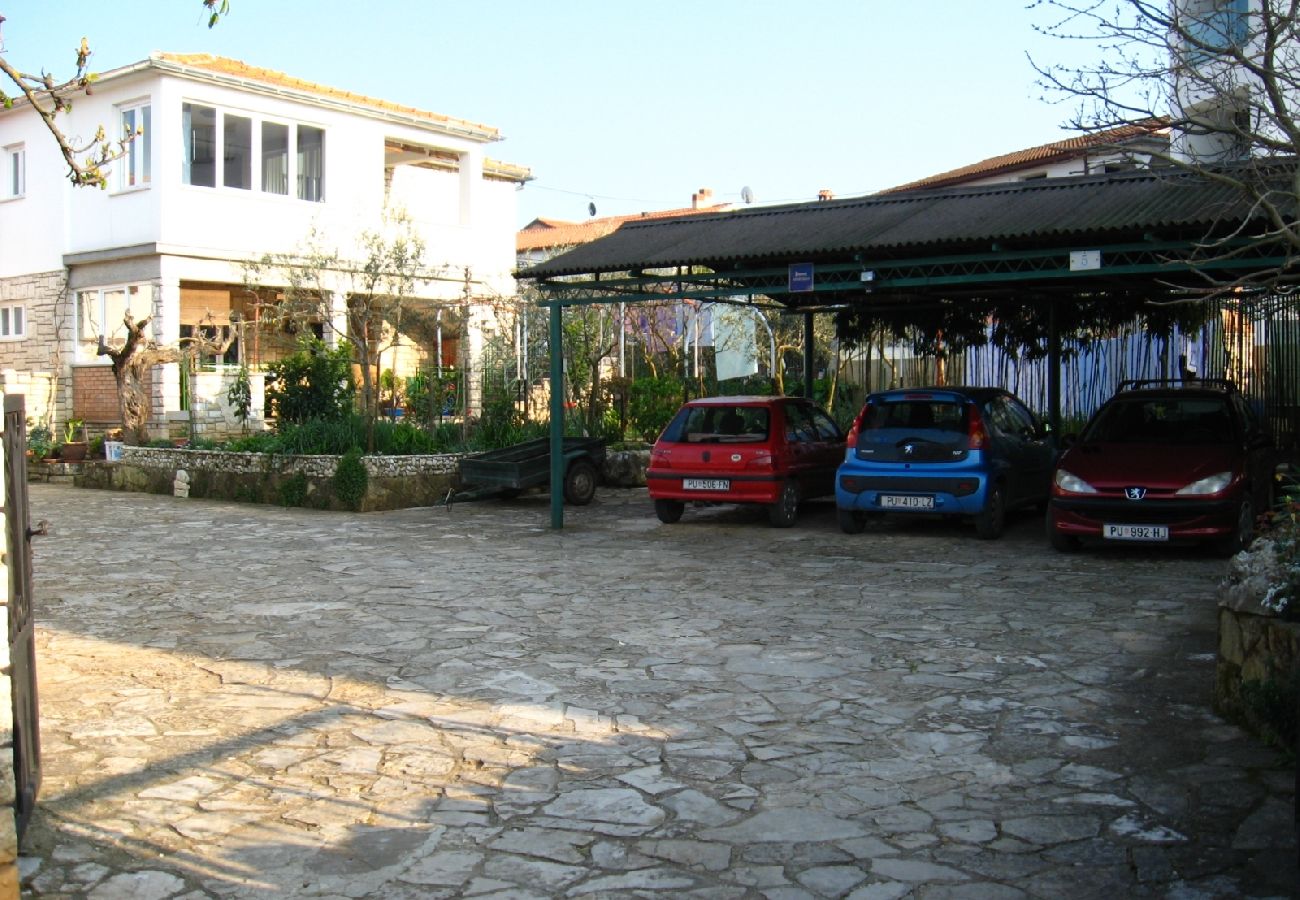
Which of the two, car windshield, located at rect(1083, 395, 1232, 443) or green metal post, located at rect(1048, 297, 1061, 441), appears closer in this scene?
car windshield, located at rect(1083, 395, 1232, 443)

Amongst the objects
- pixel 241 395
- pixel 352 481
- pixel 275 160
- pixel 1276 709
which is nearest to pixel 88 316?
pixel 275 160

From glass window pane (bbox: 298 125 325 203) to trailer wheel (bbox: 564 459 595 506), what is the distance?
37.4 ft

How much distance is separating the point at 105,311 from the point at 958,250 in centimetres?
1803

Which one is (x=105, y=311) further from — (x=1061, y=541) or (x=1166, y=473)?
(x=1166, y=473)

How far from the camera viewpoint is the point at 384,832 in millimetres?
5027

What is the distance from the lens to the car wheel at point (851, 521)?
13.9m

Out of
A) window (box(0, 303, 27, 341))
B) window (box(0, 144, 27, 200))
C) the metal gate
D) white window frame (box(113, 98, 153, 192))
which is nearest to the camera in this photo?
the metal gate

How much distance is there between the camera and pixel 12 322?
26.6 meters

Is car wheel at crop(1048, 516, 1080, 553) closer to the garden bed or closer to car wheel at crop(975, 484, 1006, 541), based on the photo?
car wheel at crop(975, 484, 1006, 541)

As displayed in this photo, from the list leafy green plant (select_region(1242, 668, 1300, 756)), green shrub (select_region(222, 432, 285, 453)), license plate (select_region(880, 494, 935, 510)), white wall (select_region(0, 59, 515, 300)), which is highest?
white wall (select_region(0, 59, 515, 300))

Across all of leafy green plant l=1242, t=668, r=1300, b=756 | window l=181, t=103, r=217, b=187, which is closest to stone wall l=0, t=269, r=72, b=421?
window l=181, t=103, r=217, b=187

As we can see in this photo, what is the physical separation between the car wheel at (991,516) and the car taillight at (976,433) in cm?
48

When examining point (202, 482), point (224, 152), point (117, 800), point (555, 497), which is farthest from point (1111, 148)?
point (224, 152)

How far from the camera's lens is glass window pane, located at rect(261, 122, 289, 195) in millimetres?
25344
